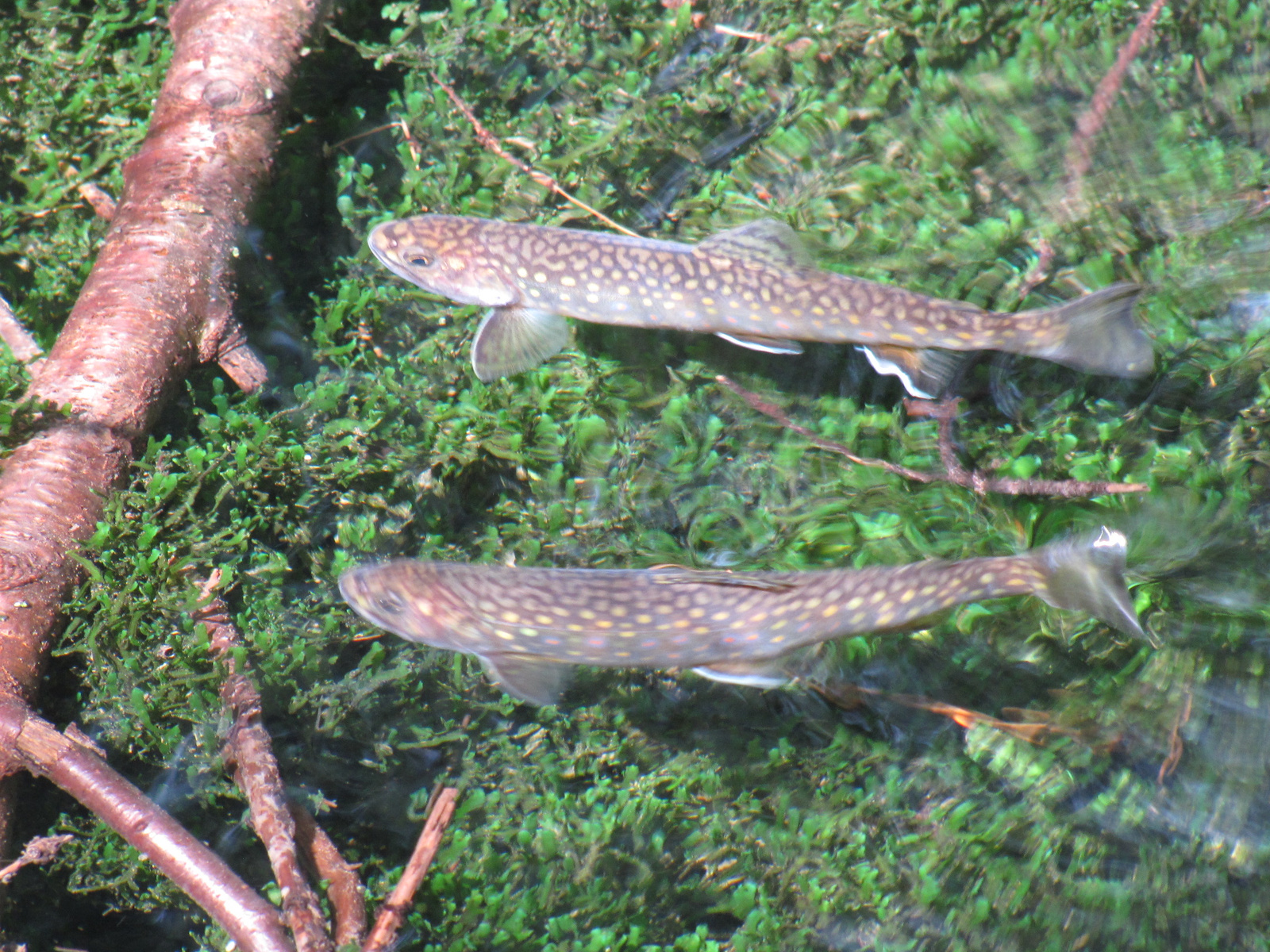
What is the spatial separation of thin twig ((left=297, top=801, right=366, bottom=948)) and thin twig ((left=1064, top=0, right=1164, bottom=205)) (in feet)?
14.5

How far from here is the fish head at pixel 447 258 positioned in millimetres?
4281

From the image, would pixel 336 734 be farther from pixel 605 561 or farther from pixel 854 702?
pixel 854 702

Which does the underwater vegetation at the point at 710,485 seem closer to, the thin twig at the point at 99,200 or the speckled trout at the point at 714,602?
the thin twig at the point at 99,200

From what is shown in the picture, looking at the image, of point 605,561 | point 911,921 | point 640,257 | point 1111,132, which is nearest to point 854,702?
point 911,921

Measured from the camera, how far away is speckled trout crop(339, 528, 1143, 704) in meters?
3.13

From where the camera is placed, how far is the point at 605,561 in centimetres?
404

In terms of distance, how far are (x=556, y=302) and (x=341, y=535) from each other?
57.1 inches

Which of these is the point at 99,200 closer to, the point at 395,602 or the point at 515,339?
the point at 515,339

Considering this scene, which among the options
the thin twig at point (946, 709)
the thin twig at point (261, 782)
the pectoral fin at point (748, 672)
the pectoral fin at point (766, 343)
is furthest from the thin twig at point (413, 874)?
the pectoral fin at point (766, 343)

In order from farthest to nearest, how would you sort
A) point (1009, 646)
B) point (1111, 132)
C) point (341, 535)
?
point (1111, 132), point (341, 535), point (1009, 646)

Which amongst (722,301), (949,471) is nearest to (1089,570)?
(949,471)

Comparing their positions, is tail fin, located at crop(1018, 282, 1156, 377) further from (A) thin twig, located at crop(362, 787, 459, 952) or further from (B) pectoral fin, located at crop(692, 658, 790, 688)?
(A) thin twig, located at crop(362, 787, 459, 952)

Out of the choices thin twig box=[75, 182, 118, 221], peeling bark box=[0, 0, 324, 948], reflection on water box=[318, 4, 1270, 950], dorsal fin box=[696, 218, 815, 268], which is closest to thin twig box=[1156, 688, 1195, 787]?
reflection on water box=[318, 4, 1270, 950]

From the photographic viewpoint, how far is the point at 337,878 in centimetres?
327
